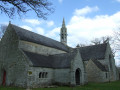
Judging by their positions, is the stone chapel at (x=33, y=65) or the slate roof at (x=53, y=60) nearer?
the stone chapel at (x=33, y=65)

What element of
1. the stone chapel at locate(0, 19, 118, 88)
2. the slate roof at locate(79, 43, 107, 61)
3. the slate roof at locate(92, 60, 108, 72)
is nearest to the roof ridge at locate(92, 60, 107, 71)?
the slate roof at locate(92, 60, 108, 72)

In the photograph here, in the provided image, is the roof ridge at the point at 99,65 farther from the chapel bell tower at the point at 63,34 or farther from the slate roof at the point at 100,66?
the chapel bell tower at the point at 63,34

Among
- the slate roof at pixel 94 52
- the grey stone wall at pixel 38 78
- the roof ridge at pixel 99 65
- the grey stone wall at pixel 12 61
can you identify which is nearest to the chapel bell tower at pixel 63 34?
the slate roof at pixel 94 52

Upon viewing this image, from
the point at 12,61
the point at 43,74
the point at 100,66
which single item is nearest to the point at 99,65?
the point at 100,66

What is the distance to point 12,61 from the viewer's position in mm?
22078

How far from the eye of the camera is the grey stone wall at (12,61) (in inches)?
785

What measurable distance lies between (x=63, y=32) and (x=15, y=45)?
25.9m

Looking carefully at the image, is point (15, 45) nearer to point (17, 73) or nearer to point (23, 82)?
point (17, 73)

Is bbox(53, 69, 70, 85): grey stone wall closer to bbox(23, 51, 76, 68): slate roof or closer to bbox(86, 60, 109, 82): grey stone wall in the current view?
bbox(23, 51, 76, 68): slate roof

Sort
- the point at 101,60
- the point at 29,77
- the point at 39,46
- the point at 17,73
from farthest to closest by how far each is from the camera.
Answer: the point at 101,60
the point at 39,46
the point at 17,73
the point at 29,77

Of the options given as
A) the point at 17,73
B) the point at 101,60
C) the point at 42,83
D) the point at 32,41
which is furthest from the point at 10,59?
the point at 101,60

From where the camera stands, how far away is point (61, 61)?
949 inches

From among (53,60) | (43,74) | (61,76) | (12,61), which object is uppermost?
(53,60)

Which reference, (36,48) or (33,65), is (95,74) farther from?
(33,65)
